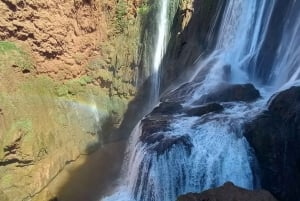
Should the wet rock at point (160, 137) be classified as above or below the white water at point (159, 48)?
below

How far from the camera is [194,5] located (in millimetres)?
18516

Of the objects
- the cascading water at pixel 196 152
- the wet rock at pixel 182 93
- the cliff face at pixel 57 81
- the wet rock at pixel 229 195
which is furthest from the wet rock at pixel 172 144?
the cliff face at pixel 57 81

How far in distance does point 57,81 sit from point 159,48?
513 cm

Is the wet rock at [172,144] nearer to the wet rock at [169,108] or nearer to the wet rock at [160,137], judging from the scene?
the wet rock at [160,137]

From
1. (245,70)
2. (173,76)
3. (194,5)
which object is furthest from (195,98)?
(194,5)

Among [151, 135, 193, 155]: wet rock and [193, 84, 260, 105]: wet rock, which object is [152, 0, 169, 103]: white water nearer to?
[193, 84, 260, 105]: wet rock

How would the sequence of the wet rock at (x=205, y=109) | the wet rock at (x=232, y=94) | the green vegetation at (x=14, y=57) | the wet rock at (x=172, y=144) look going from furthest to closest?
the wet rock at (x=232, y=94), the wet rock at (x=205, y=109), the green vegetation at (x=14, y=57), the wet rock at (x=172, y=144)

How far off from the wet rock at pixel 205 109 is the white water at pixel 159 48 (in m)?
4.78

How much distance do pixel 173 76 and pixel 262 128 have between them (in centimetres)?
741

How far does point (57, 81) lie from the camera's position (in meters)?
14.5

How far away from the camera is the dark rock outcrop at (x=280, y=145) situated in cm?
1064

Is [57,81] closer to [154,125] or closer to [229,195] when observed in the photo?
[154,125]

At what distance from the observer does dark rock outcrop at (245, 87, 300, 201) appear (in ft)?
34.9

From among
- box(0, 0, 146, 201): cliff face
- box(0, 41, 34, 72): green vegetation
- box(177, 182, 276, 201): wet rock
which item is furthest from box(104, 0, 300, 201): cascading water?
box(0, 41, 34, 72): green vegetation
